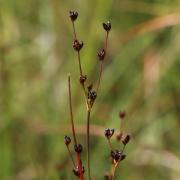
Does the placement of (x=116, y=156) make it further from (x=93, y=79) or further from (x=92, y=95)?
(x=93, y=79)

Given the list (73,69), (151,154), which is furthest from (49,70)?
(151,154)

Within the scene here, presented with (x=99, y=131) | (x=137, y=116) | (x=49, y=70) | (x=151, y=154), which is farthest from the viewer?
(x=49, y=70)

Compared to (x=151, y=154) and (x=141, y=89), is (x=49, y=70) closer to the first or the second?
(x=141, y=89)

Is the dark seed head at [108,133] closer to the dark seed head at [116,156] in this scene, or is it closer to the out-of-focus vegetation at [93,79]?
the dark seed head at [116,156]

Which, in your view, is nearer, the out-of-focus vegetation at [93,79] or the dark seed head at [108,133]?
the dark seed head at [108,133]

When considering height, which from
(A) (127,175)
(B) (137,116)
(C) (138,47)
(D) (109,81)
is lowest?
(A) (127,175)

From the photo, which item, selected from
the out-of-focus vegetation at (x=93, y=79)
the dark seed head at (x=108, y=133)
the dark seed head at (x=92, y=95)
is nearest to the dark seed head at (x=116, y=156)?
the dark seed head at (x=108, y=133)

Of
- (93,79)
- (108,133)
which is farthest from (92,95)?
(93,79)

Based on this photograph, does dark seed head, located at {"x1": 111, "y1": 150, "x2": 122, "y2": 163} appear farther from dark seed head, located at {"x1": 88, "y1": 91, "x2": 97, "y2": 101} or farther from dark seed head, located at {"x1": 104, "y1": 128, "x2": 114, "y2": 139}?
dark seed head, located at {"x1": 88, "y1": 91, "x2": 97, "y2": 101}

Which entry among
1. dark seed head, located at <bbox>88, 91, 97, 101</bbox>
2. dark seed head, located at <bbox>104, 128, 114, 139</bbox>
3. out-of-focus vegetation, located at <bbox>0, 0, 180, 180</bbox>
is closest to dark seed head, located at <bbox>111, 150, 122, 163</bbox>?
dark seed head, located at <bbox>104, 128, 114, 139</bbox>
